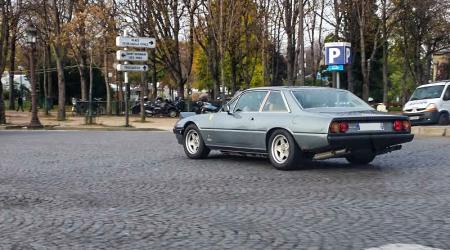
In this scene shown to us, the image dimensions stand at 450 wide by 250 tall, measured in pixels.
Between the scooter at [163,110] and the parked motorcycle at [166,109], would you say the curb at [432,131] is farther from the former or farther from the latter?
the scooter at [163,110]

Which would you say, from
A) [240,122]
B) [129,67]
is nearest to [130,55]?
[129,67]

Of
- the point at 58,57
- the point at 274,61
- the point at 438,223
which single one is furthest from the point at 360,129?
the point at 274,61

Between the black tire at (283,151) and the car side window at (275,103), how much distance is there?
46 cm

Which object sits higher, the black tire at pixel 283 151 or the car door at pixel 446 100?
the car door at pixel 446 100

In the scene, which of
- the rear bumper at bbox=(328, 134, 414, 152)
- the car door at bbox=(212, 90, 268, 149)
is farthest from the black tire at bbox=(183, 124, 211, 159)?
the rear bumper at bbox=(328, 134, 414, 152)

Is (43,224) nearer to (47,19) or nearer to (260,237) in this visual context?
(260,237)

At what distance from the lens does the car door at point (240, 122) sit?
444 inches

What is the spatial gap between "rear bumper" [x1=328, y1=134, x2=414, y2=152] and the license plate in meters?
0.12

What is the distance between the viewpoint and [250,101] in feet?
38.3

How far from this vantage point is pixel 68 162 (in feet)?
40.7

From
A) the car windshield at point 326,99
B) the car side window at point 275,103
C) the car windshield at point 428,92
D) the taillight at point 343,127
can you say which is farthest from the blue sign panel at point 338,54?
the taillight at point 343,127

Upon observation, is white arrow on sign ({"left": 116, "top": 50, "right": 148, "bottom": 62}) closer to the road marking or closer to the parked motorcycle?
the parked motorcycle

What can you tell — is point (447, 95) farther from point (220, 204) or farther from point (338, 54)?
point (220, 204)

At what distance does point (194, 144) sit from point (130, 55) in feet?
51.6
